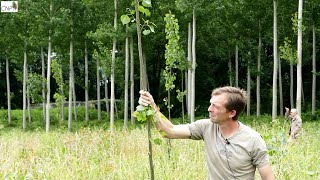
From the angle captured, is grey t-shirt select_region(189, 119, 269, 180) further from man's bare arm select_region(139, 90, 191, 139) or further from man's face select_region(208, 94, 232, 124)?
man's bare arm select_region(139, 90, 191, 139)

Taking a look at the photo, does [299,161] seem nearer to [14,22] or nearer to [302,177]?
[302,177]

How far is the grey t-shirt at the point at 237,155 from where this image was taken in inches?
154

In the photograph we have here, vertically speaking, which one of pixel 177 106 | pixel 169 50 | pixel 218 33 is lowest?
pixel 177 106

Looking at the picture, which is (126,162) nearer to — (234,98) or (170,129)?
(170,129)

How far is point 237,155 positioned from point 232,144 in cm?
10

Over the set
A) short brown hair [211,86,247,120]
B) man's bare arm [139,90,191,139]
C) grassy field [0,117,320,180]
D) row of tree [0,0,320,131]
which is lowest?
grassy field [0,117,320,180]

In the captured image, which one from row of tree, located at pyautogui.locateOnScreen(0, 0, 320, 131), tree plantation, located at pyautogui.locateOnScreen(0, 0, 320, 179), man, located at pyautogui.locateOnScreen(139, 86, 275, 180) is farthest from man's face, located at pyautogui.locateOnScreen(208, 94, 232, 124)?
row of tree, located at pyautogui.locateOnScreen(0, 0, 320, 131)

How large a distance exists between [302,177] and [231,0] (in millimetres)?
26230

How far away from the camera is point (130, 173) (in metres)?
6.31

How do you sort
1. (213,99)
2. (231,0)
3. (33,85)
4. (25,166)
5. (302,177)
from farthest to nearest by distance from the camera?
(231,0) → (33,85) → (25,166) → (302,177) → (213,99)

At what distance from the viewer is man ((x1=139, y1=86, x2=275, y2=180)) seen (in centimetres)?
392

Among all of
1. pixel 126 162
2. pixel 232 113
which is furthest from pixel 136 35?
pixel 232 113

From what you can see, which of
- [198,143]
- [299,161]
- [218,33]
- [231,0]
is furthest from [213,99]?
[218,33]

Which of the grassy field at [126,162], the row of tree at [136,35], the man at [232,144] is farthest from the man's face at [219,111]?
the row of tree at [136,35]
